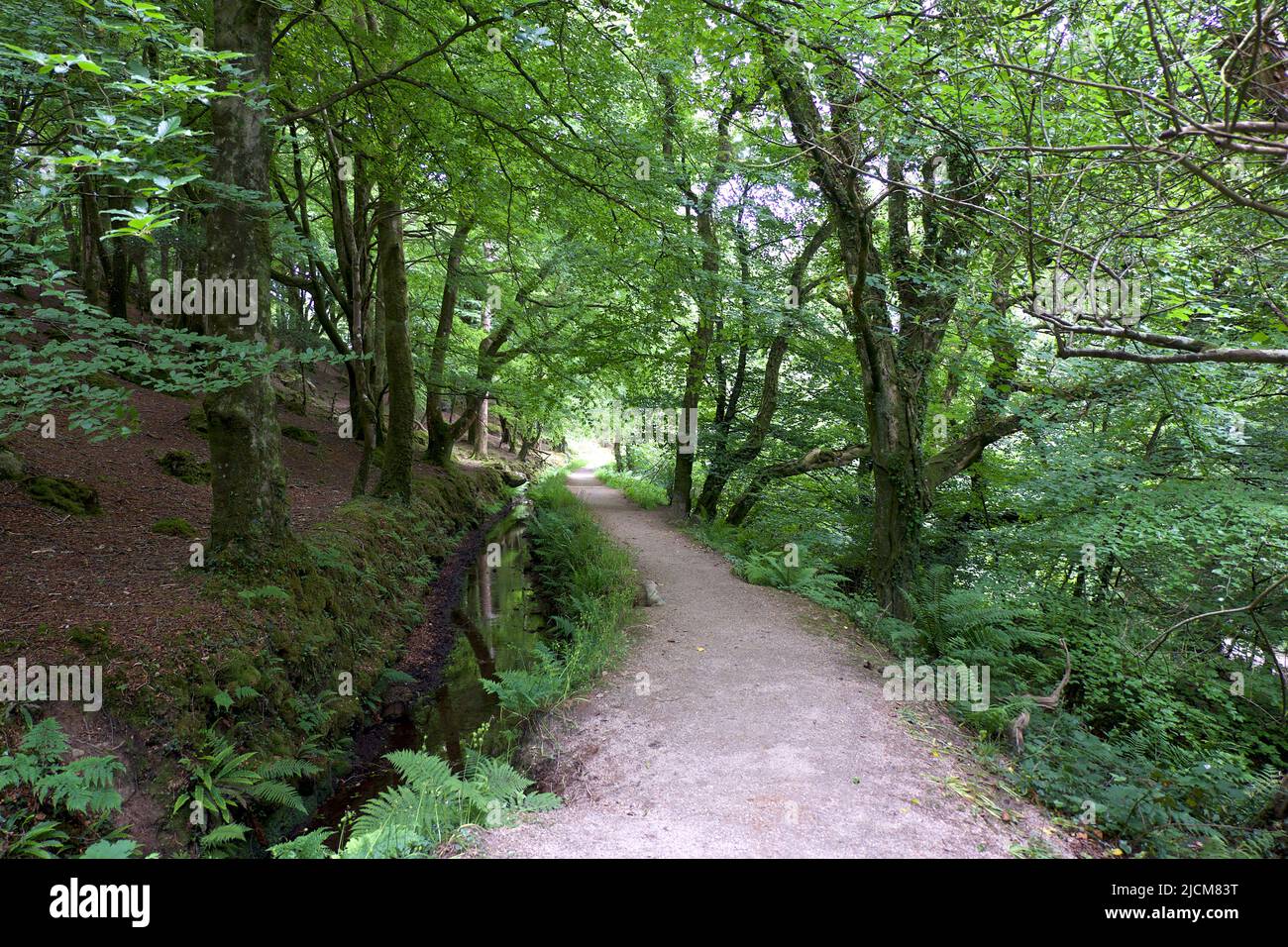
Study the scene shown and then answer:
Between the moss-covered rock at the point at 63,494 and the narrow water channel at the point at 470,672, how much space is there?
432 centimetres

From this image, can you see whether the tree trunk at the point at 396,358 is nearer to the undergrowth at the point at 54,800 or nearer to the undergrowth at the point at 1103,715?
the undergrowth at the point at 1103,715

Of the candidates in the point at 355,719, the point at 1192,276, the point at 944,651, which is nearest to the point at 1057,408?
the point at 1192,276

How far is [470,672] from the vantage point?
8.02 m

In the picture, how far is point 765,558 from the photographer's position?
374 inches

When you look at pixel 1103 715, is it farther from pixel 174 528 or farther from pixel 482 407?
pixel 482 407

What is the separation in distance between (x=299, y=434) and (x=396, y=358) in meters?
4.09

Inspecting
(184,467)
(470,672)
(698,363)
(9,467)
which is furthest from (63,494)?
(698,363)

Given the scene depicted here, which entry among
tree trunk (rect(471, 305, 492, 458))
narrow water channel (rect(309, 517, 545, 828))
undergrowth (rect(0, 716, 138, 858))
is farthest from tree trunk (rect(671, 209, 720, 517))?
undergrowth (rect(0, 716, 138, 858))

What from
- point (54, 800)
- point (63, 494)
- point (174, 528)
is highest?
point (63, 494)

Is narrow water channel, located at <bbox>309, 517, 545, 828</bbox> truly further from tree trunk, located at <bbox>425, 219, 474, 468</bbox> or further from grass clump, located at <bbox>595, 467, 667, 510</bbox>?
grass clump, located at <bbox>595, 467, 667, 510</bbox>

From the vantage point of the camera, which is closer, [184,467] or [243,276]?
[243,276]

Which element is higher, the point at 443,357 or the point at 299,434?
the point at 443,357

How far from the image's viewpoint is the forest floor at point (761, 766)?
3.37 m

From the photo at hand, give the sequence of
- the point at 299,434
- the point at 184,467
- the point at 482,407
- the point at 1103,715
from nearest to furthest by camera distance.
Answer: the point at 1103,715 < the point at 184,467 < the point at 299,434 < the point at 482,407
